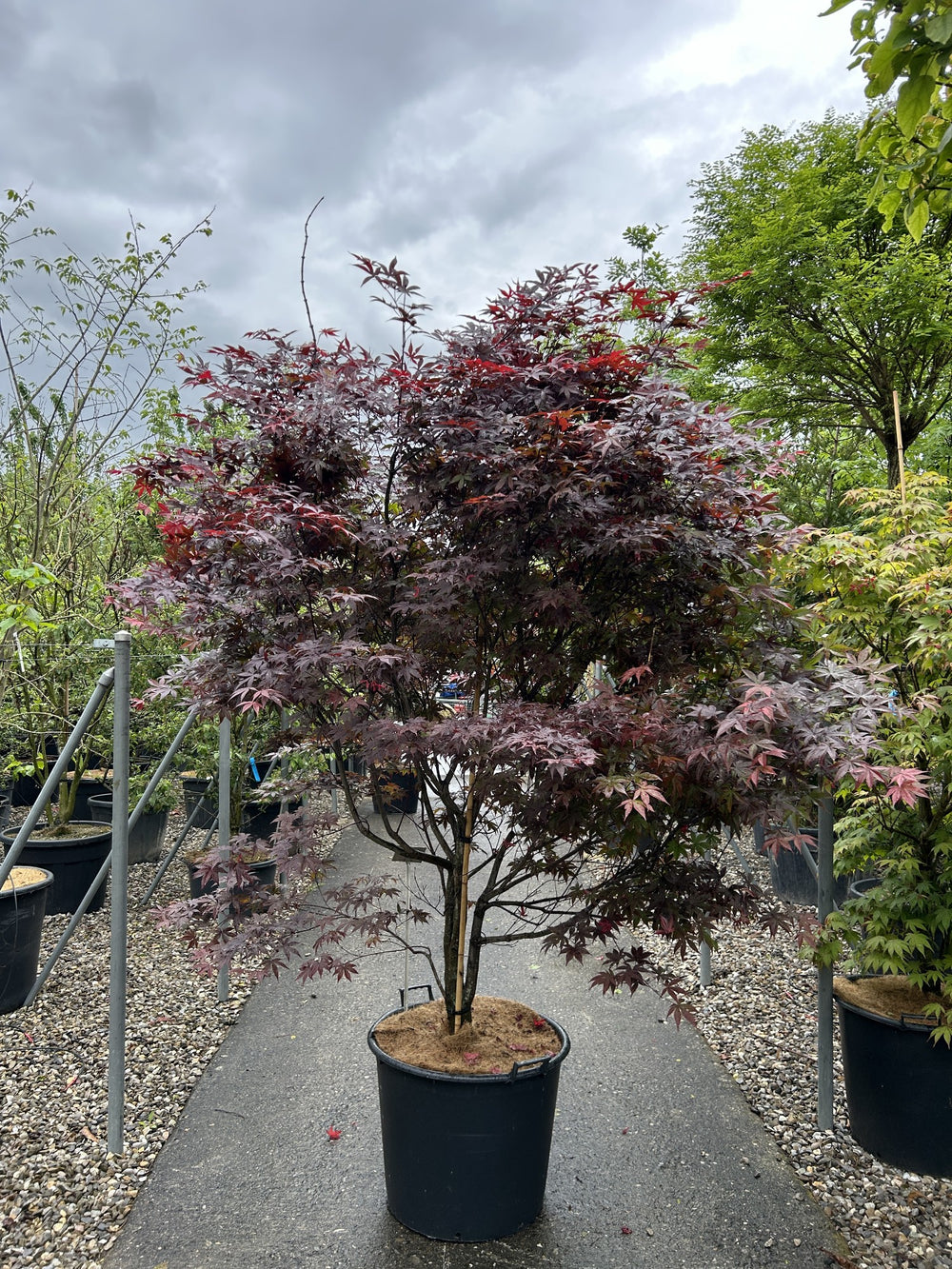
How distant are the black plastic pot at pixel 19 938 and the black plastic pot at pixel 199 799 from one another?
1679mm

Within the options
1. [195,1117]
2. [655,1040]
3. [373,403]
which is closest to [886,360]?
[655,1040]

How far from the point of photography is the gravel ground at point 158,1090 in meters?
2.50

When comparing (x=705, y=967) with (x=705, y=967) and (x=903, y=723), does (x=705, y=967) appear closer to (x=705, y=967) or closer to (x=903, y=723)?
(x=705, y=967)

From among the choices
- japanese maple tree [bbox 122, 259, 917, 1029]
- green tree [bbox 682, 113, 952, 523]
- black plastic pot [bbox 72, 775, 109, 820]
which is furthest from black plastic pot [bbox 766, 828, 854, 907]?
green tree [bbox 682, 113, 952, 523]

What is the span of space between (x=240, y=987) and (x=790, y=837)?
3.27 metres

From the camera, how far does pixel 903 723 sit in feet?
9.65

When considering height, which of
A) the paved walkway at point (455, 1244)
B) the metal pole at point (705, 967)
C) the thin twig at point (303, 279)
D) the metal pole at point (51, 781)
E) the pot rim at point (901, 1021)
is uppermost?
the thin twig at point (303, 279)

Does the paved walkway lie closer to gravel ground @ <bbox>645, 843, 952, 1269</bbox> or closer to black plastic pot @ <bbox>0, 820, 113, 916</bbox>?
gravel ground @ <bbox>645, 843, 952, 1269</bbox>

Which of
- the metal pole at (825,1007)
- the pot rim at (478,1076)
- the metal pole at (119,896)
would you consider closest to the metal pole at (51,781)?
the metal pole at (119,896)

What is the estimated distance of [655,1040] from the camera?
12.8 ft

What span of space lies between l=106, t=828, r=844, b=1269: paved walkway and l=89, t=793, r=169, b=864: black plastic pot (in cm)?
232

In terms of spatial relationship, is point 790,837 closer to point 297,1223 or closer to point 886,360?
point 297,1223

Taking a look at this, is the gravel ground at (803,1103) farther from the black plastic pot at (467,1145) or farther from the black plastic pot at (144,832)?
the black plastic pot at (144,832)

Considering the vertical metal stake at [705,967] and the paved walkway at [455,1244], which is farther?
the vertical metal stake at [705,967]
